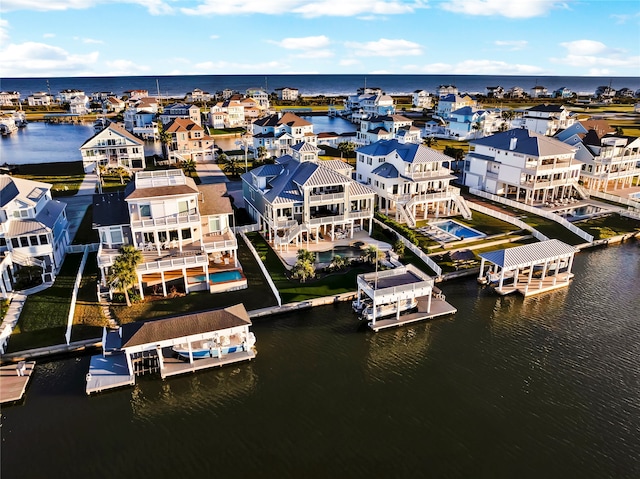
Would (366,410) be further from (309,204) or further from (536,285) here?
(309,204)

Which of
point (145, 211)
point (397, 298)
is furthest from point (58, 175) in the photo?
point (397, 298)

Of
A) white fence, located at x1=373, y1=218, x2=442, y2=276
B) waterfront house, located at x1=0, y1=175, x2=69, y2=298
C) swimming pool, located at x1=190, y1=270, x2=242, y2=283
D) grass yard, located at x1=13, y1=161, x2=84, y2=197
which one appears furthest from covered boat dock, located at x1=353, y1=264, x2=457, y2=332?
grass yard, located at x1=13, y1=161, x2=84, y2=197

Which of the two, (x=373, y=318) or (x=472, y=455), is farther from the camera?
(x=373, y=318)

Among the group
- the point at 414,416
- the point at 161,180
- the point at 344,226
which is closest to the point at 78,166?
the point at 161,180

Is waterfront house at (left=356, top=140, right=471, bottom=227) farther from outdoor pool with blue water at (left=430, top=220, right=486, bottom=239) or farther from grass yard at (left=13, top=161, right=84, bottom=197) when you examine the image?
grass yard at (left=13, top=161, right=84, bottom=197)

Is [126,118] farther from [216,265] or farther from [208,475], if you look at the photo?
[208,475]

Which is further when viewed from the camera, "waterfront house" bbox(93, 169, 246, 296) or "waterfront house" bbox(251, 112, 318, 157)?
"waterfront house" bbox(251, 112, 318, 157)
